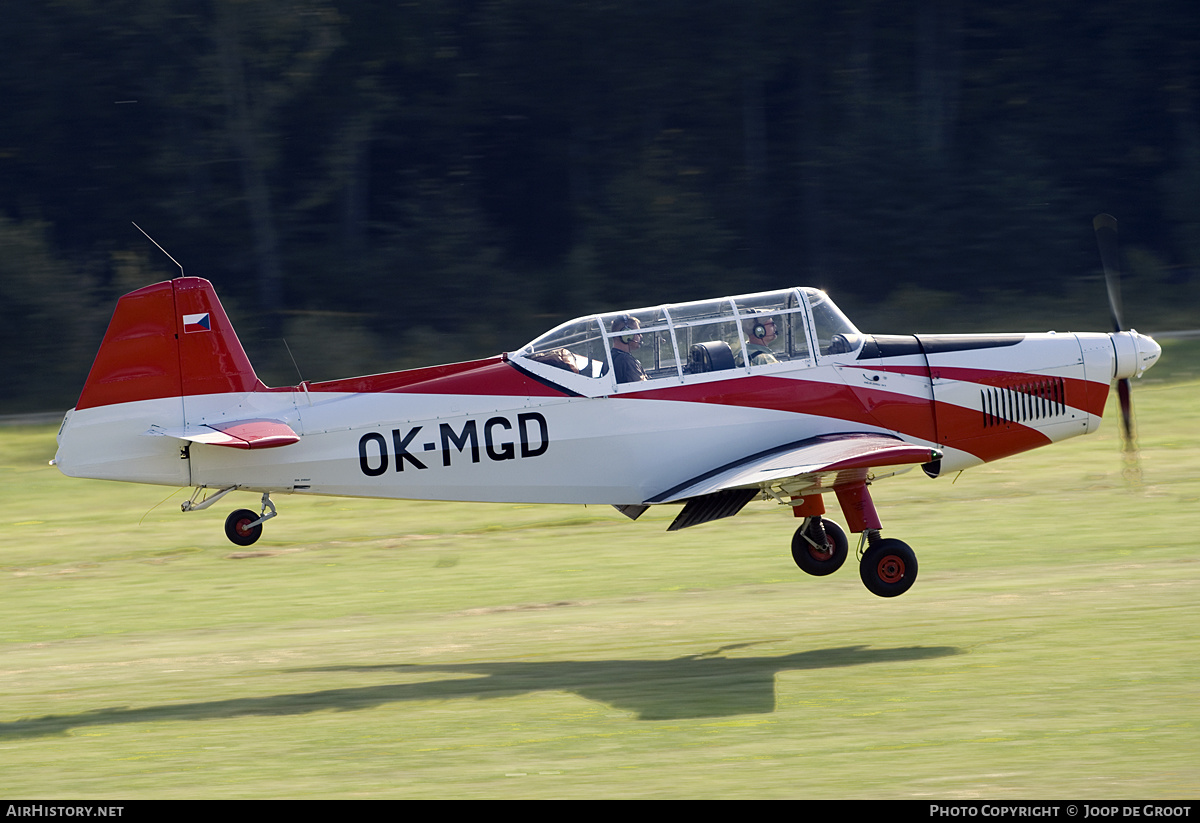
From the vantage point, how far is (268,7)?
3105 centimetres

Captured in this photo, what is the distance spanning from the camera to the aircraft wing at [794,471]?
32.8ft

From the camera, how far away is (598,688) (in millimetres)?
9508

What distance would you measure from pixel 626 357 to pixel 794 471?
185cm

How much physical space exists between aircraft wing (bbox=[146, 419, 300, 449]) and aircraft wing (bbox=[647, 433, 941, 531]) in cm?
312

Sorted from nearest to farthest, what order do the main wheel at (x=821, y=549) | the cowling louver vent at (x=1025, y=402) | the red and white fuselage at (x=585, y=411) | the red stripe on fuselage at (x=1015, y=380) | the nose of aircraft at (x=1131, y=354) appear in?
the red and white fuselage at (x=585, y=411) → the red stripe on fuselage at (x=1015, y=380) → the cowling louver vent at (x=1025, y=402) → the nose of aircraft at (x=1131, y=354) → the main wheel at (x=821, y=549)

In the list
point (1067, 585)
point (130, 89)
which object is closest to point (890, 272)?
point (130, 89)

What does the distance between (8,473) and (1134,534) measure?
52.7 feet

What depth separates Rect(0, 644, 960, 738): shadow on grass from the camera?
9094 millimetres

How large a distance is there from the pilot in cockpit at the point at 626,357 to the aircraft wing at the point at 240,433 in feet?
8.92

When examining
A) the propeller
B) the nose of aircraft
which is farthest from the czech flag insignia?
the nose of aircraft

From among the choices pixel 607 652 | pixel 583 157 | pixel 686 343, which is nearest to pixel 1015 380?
pixel 686 343

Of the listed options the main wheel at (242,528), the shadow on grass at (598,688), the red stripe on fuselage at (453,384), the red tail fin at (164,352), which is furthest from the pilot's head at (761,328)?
the main wheel at (242,528)

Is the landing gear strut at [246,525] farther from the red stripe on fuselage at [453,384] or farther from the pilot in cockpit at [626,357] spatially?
the pilot in cockpit at [626,357]

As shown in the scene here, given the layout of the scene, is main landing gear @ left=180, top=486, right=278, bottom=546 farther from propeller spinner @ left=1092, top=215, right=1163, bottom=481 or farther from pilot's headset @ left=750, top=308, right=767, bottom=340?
propeller spinner @ left=1092, top=215, right=1163, bottom=481
